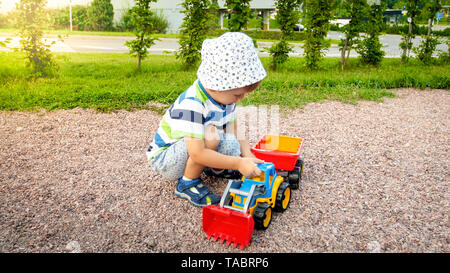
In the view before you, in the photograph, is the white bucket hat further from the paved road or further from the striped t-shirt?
the paved road

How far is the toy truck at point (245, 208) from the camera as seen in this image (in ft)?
7.26

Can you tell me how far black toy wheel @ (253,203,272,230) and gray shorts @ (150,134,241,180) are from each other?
533 mm

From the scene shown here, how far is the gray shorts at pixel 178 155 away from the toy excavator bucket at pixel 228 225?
0.51m

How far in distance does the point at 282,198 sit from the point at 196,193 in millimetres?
668

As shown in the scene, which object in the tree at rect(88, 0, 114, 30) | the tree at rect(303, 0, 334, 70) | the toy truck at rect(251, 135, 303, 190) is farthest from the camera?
the tree at rect(88, 0, 114, 30)

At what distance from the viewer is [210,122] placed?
2500 millimetres

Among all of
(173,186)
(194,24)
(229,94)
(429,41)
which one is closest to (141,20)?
(194,24)

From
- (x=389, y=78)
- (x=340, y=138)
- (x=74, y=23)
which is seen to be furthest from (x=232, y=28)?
(x=74, y=23)

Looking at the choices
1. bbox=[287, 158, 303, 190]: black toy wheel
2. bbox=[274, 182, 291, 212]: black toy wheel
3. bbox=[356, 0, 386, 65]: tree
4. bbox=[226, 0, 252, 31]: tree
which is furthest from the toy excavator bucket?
bbox=[356, 0, 386, 65]: tree

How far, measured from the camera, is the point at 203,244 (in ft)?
7.41

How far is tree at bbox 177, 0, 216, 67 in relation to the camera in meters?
6.75

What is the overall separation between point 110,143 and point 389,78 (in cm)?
524

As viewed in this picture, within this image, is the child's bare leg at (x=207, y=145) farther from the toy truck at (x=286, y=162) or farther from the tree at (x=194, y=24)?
the tree at (x=194, y=24)

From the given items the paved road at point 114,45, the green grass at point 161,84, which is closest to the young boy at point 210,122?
the green grass at point 161,84
